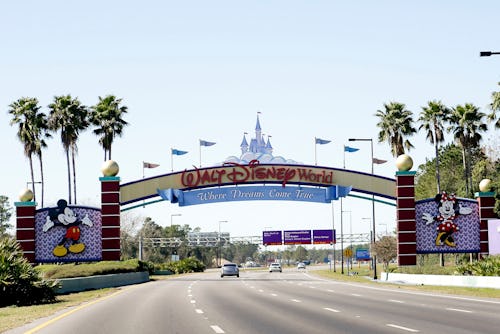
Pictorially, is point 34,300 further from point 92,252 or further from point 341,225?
point 341,225

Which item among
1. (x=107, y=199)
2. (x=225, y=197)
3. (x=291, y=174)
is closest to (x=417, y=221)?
(x=291, y=174)

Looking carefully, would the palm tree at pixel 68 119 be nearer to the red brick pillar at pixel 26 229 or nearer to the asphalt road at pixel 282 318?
the red brick pillar at pixel 26 229

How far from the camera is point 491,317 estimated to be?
2194 centimetres

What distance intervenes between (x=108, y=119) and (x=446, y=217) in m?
36.2

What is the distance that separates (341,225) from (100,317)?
90.3 m

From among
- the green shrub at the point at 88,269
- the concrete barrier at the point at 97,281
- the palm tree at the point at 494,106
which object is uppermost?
the palm tree at the point at 494,106

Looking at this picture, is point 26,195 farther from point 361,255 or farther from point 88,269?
point 361,255

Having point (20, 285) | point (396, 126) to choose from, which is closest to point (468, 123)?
point (396, 126)

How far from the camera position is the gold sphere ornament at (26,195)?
209ft

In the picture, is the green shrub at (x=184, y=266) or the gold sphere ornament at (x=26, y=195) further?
the green shrub at (x=184, y=266)

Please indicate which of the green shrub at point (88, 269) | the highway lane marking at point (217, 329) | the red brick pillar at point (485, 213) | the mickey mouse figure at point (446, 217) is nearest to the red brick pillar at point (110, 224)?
the green shrub at point (88, 269)

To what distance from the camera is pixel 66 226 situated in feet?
207

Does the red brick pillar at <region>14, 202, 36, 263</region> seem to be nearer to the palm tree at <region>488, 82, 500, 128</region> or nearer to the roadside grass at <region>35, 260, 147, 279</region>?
the roadside grass at <region>35, 260, 147, 279</region>

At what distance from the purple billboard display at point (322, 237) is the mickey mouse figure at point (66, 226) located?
57.8 m
